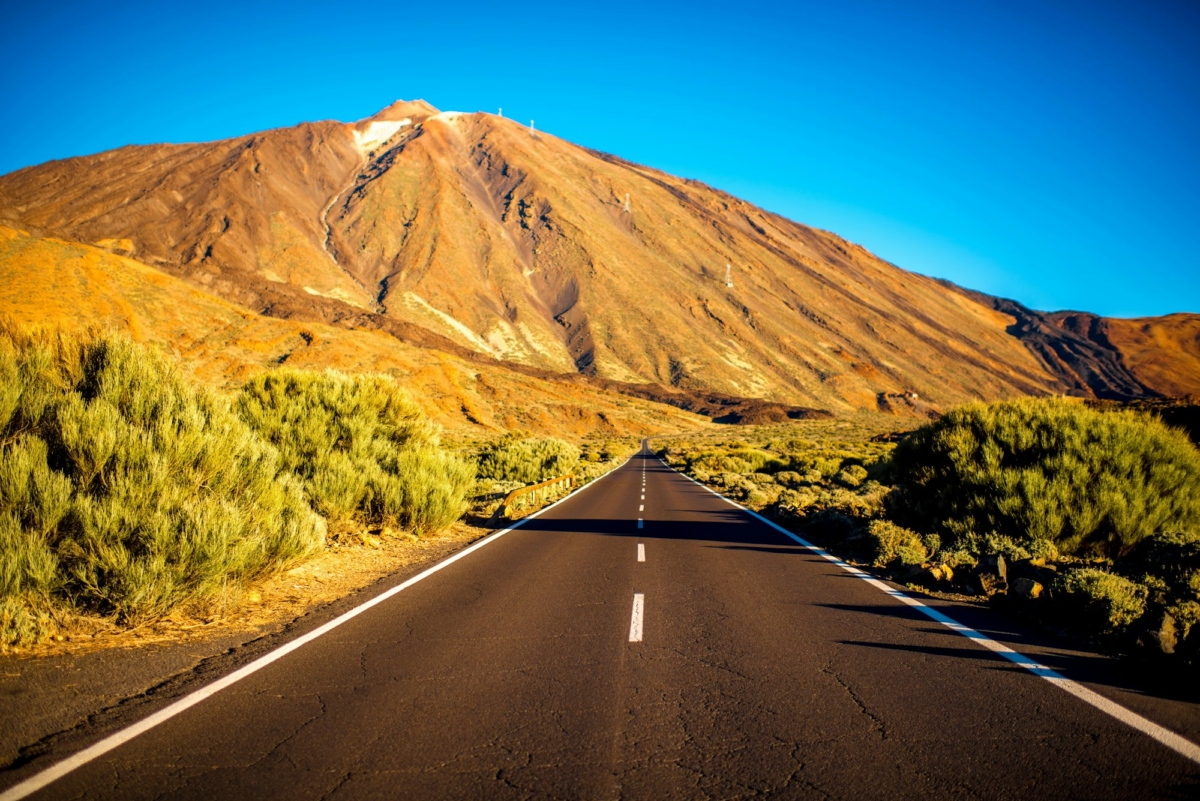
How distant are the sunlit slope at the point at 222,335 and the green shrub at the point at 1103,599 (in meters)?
49.0

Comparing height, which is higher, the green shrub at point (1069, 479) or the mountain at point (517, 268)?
the mountain at point (517, 268)

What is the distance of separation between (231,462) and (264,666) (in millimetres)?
3296

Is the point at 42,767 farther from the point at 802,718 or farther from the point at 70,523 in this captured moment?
the point at 802,718

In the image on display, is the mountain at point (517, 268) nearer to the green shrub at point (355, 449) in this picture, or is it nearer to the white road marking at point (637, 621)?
the green shrub at point (355, 449)

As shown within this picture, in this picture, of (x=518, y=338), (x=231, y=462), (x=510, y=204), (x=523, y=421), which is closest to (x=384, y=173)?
(x=510, y=204)

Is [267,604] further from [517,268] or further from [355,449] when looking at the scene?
[517,268]

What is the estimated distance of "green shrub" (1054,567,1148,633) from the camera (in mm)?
5836

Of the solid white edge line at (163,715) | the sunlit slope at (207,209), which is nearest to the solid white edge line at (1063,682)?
the solid white edge line at (163,715)

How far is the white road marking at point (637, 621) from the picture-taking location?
19.4 ft

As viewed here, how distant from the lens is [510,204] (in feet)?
545

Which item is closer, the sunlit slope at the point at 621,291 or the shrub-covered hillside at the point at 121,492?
the shrub-covered hillside at the point at 121,492

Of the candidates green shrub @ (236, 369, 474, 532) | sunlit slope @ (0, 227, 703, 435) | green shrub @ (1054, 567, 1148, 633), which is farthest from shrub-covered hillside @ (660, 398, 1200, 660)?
sunlit slope @ (0, 227, 703, 435)

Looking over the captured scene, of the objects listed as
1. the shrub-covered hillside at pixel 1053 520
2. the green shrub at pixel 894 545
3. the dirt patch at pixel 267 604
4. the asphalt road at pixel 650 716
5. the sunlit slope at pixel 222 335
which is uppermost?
the sunlit slope at pixel 222 335

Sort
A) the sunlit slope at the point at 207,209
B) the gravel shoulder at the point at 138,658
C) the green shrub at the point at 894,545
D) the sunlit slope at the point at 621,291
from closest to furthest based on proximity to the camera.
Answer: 1. the gravel shoulder at the point at 138,658
2. the green shrub at the point at 894,545
3. the sunlit slope at the point at 207,209
4. the sunlit slope at the point at 621,291
